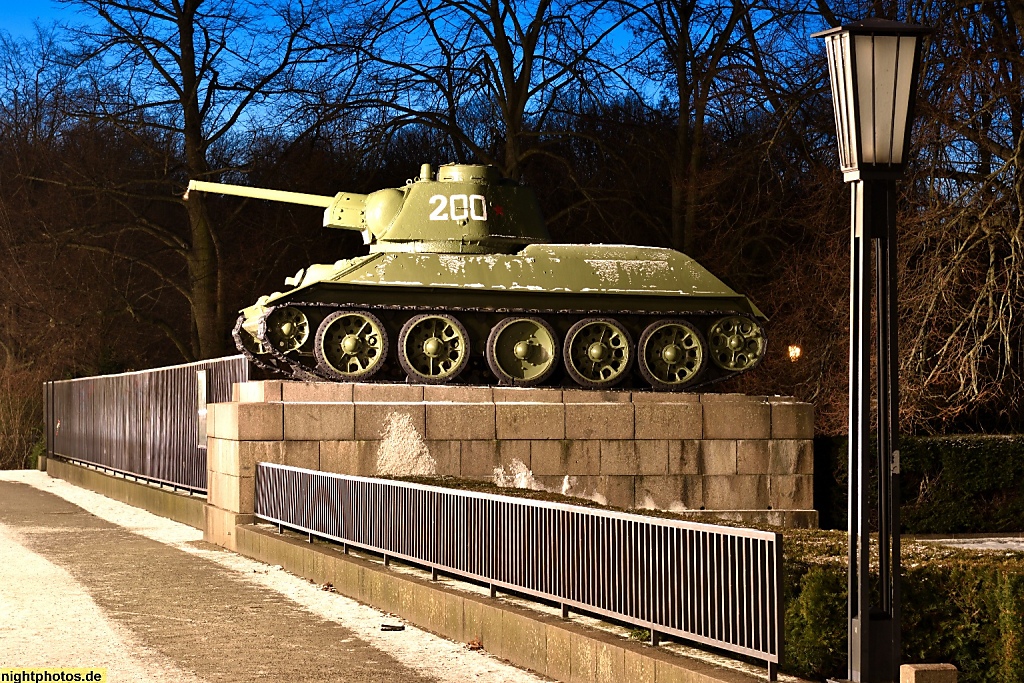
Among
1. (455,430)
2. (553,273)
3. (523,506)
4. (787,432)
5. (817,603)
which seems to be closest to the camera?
(817,603)

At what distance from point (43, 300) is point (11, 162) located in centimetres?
383

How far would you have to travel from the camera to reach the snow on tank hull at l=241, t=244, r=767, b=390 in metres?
19.8

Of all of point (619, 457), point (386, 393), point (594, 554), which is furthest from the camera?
point (619, 457)

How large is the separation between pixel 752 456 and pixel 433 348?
4588mm

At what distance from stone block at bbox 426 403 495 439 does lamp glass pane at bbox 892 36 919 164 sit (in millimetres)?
10830

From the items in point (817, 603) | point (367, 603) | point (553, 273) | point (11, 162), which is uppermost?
point (11, 162)

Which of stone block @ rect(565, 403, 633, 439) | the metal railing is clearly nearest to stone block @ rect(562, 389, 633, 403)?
stone block @ rect(565, 403, 633, 439)

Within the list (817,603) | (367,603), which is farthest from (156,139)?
(817,603)

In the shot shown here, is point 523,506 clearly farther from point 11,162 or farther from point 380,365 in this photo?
point 11,162

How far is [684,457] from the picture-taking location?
18.3 meters

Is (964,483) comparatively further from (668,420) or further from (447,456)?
(447,456)

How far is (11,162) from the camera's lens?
123ft

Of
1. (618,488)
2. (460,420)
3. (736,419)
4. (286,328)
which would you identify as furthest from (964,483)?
(286,328)

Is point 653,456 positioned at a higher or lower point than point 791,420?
lower
